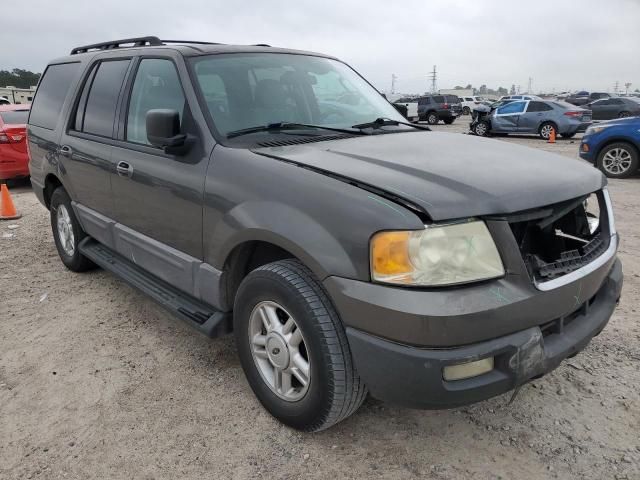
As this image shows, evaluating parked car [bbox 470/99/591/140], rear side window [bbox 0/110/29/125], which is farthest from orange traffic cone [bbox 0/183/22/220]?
parked car [bbox 470/99/591/140]

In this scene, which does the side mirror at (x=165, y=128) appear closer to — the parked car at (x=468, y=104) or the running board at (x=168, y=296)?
the running board at (x=168, y=296)

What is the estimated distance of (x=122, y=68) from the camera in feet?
12.1

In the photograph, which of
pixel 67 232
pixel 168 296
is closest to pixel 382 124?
pixel 168 296

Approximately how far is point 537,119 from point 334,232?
1976 centimetres

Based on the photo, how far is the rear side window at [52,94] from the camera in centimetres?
451

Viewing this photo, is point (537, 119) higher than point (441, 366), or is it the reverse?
point (537, 119)

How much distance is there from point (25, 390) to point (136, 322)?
3.16 feet

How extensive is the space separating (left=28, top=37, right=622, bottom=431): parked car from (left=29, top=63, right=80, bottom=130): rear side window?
0.90 meters

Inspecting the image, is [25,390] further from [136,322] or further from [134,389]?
[136,322]

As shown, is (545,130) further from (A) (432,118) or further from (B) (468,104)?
→ (B) (468,104)

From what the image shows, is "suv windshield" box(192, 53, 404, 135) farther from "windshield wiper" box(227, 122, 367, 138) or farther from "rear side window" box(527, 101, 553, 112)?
"rear side window" box(527, 101, 553, 112)

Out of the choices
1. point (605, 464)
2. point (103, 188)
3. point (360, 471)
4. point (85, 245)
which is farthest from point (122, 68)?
point (605, 464)

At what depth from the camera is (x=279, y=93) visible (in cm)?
320

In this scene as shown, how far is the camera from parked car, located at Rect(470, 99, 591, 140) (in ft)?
62.6
